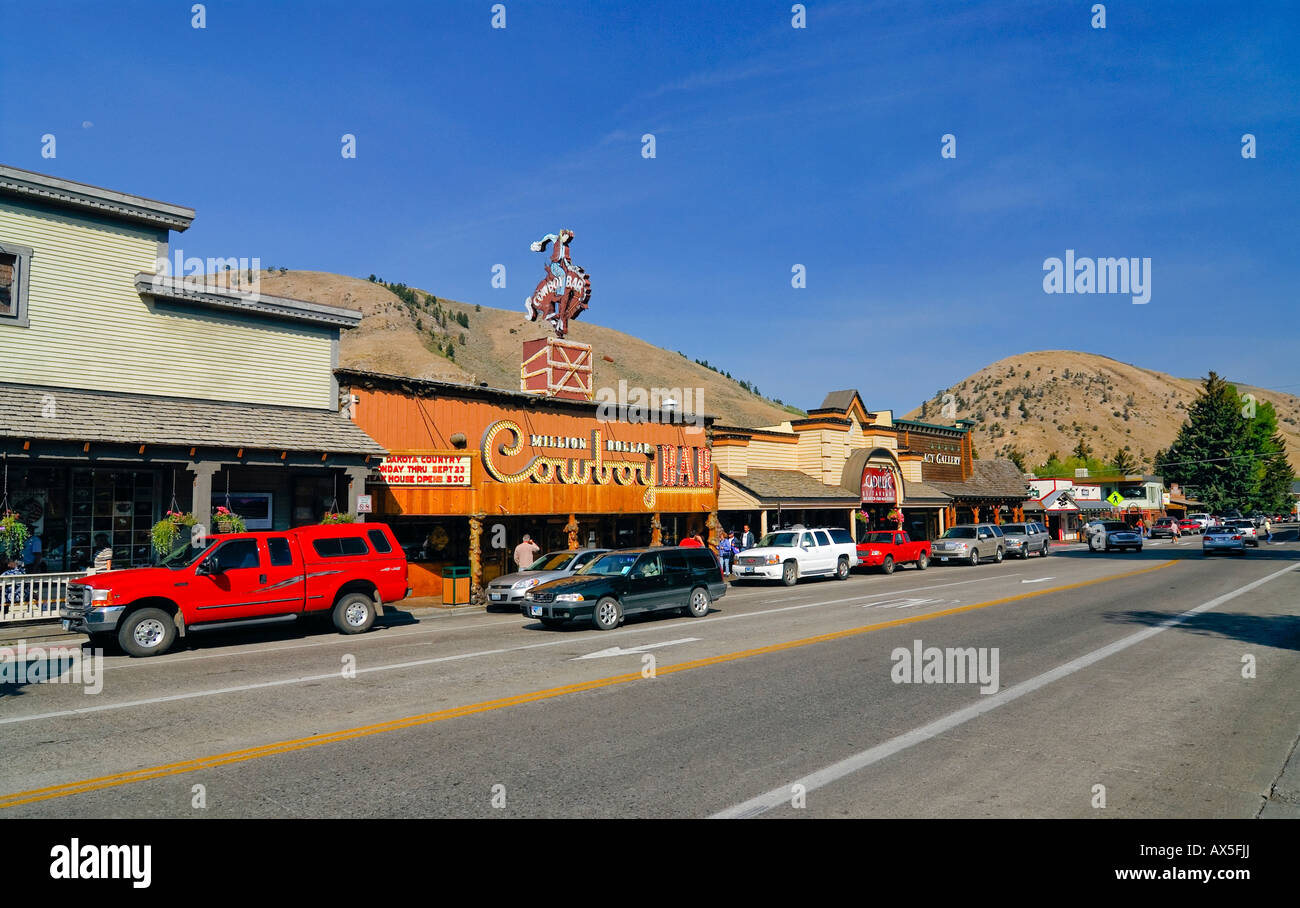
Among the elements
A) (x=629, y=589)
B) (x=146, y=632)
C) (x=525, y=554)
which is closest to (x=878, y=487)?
(x=525, y=554)

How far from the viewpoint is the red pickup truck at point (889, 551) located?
33719mm

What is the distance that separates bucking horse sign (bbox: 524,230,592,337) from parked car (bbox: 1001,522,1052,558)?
25.1 metres

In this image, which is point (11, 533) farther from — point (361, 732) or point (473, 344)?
point (473, 344)

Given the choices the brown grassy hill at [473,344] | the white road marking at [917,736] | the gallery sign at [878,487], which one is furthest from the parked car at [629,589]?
the brown grassy hill at [473,344]

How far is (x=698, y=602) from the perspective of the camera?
752 inches

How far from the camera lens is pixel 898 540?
34938 millimetres

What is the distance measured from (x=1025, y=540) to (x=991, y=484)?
46.3 ft

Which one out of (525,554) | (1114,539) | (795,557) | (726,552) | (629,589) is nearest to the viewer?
(629,589)

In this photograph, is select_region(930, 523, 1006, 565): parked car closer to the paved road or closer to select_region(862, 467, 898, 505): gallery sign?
select_region(862, 467, 898, 505): gallery sign

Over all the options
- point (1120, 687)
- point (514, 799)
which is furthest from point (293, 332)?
point (1120, 687)

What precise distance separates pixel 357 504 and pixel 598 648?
387 inches

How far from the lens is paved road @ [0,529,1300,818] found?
652cm

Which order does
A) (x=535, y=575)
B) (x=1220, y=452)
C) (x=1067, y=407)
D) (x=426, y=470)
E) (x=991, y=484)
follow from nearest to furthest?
(x=535, y=575) < (x=426, y=470) < (x=991, y=484) < (x=1220, y=452) < (x=1067, y=407)
